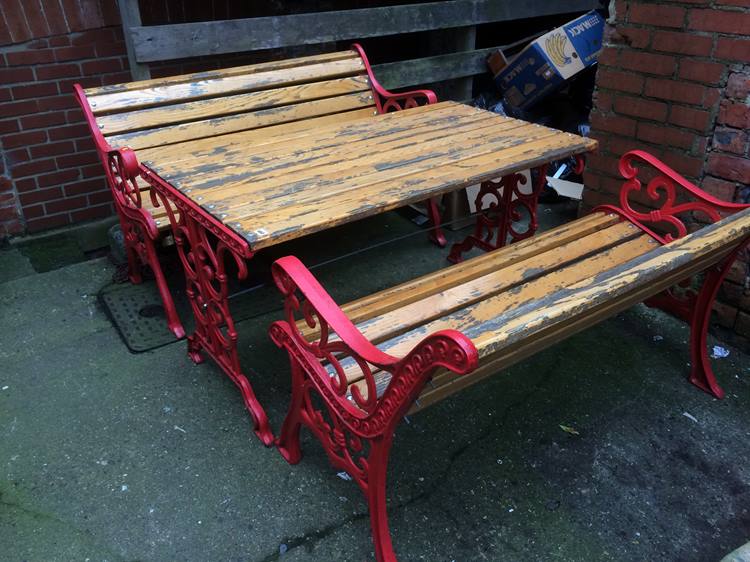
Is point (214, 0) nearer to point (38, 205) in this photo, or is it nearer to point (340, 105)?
point (340, 105)

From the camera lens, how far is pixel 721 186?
2797 millimetres

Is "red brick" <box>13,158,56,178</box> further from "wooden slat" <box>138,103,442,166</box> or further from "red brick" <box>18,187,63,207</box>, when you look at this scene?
"wooden slat" <box>138,103,442,166</box>

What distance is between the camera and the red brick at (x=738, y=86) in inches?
102

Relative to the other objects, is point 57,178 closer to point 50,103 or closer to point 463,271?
point 50,103

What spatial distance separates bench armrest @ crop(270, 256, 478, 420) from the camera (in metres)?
1.34

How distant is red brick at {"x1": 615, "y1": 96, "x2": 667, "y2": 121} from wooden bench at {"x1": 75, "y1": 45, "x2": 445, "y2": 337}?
0.91 m

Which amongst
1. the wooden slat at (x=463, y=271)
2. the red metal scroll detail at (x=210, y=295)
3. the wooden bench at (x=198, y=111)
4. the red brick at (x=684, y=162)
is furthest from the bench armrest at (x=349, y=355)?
the red brick at (x=684, y=162)

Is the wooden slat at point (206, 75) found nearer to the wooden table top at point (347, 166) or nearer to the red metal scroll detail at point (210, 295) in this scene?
the wooden table top at point (347, 166)

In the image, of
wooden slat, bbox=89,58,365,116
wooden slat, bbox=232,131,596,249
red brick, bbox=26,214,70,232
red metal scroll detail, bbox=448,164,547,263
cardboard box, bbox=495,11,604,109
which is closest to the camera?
wooden slat, bbox=232,131,596,249

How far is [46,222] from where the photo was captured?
3.60 meters

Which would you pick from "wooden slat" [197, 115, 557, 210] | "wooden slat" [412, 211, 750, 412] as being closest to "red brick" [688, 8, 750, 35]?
"wooden slat" [197, 115, 557, 210]

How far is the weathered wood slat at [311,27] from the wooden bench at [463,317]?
1.70 meters

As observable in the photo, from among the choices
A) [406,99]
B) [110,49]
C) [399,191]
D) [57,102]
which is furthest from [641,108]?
[57,102]

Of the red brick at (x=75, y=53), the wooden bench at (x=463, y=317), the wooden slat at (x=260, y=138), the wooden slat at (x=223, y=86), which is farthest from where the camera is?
the red brick at (x=75, y=53)
